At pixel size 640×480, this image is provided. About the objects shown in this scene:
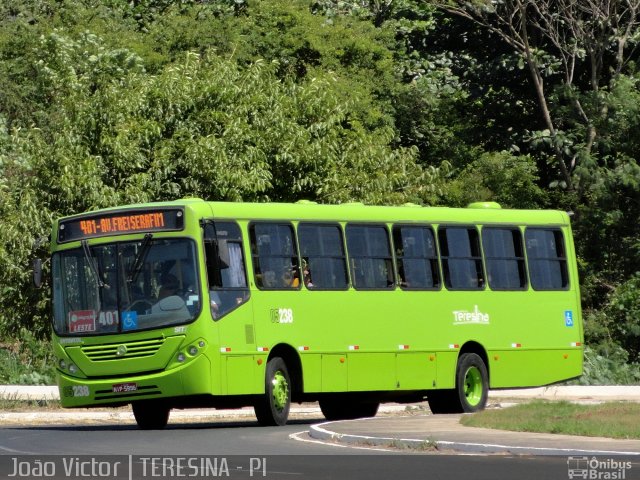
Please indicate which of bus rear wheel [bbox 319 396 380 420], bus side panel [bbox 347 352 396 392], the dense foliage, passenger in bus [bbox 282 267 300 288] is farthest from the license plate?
the dense foliage

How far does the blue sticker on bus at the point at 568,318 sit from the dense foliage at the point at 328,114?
17.8 feet

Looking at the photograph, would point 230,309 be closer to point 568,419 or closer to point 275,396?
point 275,396

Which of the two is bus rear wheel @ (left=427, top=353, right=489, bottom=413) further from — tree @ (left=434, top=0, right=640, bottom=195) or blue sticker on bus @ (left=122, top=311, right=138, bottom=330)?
tree @ (left=434, top=0, right=640, bottom=195)

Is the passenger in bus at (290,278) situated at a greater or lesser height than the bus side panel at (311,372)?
greater

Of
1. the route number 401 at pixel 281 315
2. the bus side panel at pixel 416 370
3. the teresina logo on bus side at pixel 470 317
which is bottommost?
the bus side panel at pixel 416 370

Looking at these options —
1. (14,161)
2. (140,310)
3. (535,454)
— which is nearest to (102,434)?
(140,310)

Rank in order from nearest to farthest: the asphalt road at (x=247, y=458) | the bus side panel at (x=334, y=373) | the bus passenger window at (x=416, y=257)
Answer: the asphalt road at (x=247, y=458)
the bus side panel at (x=334, y=373)
the bus passenger window at (x=416, y=257)

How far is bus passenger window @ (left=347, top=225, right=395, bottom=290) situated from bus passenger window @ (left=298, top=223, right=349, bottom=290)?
0.23 m

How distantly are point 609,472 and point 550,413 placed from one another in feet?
23.5

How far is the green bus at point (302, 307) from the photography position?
2138 cm

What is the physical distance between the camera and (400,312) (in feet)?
80.6

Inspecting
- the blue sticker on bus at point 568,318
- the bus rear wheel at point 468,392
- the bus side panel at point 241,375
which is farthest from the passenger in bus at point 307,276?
the blue sticker on bus at point 568,318

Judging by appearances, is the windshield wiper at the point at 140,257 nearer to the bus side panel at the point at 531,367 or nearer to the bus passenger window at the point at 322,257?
the bus passenger window at the point at 322,257

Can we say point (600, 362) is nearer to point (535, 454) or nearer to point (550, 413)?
point (550, 413)
